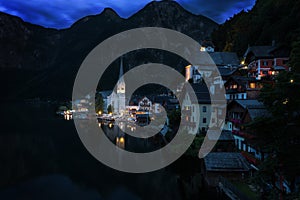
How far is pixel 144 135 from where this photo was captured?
144 feet

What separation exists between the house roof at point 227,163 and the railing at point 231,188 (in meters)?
0.85

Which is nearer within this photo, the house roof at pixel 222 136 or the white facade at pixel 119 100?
the house roof at pixel 222 136

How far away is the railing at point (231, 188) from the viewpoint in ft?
50.8

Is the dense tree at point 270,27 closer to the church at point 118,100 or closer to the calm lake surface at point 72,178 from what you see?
the calm lake surface at point 72,178

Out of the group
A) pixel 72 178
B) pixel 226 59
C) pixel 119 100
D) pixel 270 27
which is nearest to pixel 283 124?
pixel 72 178

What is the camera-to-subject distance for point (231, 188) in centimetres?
1714

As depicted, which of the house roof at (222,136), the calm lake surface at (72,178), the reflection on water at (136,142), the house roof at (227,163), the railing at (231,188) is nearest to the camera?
the railing at (231,188)

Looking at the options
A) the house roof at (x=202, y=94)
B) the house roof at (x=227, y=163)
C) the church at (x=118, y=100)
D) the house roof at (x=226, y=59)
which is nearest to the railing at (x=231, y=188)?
the house roof at (x=227, y=163)

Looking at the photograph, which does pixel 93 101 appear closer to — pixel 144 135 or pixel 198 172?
pixel 144 135

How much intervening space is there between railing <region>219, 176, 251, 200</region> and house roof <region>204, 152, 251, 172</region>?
848mm

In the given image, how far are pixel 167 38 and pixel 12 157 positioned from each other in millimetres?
168637

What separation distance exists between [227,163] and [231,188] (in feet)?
8.52

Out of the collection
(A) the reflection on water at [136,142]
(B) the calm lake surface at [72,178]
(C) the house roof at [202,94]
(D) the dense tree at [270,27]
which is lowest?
(B) the calm lake surface at [72,178]

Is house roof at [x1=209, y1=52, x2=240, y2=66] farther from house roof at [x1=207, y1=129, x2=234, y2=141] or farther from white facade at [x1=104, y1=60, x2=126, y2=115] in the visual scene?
white facade at [x1=104, y1=60, x2=126, y2=115]
